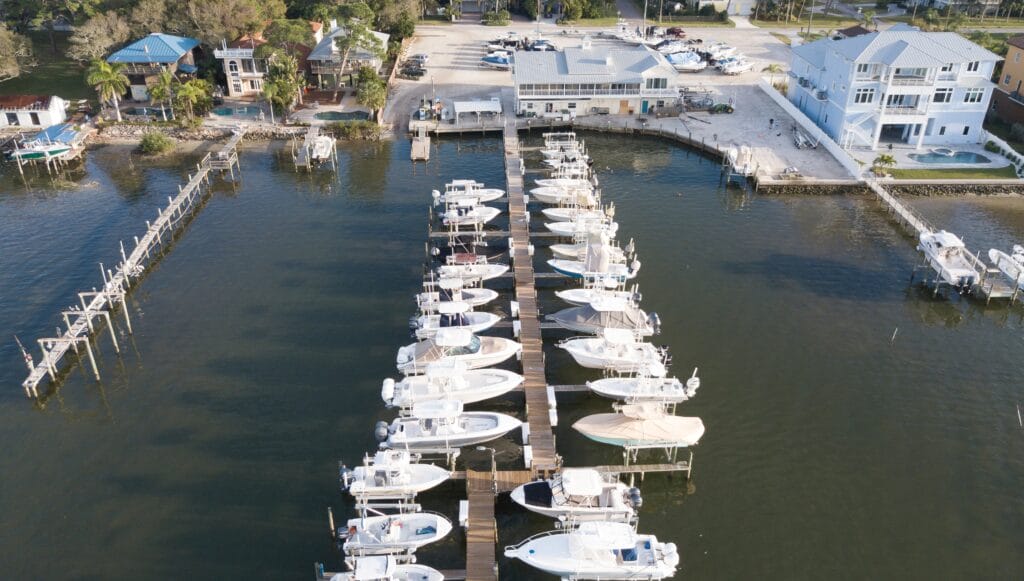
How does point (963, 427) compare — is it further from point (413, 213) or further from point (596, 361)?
point (413, 213)

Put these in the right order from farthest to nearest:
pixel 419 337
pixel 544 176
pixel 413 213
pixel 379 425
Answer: pixel 544 176
pixel 413 213
pixel 419 337
pixel 379 425

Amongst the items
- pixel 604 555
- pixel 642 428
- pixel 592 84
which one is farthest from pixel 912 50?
pixel 604 555

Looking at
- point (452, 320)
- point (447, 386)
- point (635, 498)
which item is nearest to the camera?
point (635, 498)

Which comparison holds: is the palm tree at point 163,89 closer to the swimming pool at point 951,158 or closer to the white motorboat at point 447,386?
the white motorboat at point 447,386

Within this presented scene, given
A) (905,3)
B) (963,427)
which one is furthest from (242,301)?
(905,3)

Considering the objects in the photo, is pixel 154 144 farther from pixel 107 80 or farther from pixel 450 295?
pixel 450 295

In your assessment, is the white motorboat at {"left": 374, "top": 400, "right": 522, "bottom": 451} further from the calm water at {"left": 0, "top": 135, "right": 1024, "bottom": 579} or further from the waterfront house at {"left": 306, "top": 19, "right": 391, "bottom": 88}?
the waterfront house at {"left": 306, "top": 19, "right": 391, "bottom": 88}

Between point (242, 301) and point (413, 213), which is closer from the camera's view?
point (242, 301)

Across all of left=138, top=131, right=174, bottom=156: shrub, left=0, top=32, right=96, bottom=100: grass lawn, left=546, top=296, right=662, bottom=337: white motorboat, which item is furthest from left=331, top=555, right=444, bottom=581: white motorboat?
left=0, top=32, right=96, bottom=100: grass lawn
